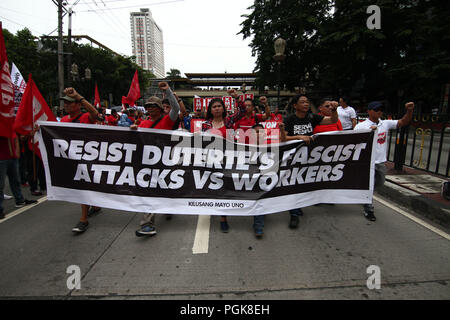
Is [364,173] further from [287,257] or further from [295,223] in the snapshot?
[287,257]

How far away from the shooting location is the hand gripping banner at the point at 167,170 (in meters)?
3.41

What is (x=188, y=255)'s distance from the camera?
9.43 ft

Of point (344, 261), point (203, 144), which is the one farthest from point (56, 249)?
point (344, 261)

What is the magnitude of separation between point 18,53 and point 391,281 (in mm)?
36678

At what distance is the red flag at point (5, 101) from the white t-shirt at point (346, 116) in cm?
670

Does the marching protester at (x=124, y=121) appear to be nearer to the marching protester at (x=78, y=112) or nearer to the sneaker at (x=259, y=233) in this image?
the marching protester at (x=78, y=112)

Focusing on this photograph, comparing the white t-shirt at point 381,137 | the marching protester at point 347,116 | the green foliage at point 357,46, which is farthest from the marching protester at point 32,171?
the green foliage at point 357,46

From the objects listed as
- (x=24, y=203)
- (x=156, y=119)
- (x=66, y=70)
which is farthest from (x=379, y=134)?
(x=66, y=70)

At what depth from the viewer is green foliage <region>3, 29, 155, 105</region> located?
27.2 m

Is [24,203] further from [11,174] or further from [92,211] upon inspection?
[92,211]

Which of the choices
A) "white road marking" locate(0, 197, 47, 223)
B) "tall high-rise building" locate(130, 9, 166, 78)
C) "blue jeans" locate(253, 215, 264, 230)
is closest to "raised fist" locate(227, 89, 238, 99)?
"blue jeans" locate(253, 215, 264, 230)

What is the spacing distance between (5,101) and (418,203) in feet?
21.6

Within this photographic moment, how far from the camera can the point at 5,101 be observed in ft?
12.0

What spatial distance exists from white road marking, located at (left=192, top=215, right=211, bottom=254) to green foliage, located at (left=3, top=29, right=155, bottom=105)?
29.6m
